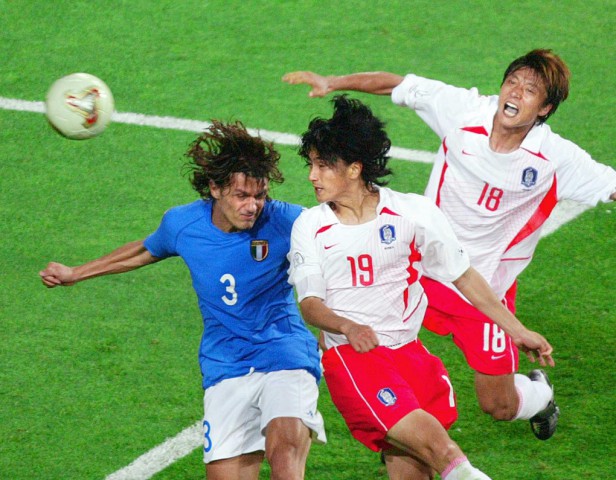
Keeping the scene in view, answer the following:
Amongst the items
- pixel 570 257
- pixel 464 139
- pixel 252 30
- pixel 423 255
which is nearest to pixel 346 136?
pixel 423 255

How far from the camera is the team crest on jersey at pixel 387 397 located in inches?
226

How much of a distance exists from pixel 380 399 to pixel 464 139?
174 cm

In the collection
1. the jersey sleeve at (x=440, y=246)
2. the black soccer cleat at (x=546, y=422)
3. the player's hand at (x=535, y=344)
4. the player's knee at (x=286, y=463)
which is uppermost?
the jersey sleeve at (x=440, y=246)

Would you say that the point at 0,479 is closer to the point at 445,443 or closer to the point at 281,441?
the point at 281,441

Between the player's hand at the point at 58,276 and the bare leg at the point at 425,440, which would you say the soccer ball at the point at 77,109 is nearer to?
the player's hand at the point at 58,276

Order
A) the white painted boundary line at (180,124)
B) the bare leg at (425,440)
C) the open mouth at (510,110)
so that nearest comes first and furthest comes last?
the bare leg at (425,440), the open mouth at (510,110), the white painted boundary line at (180,124)

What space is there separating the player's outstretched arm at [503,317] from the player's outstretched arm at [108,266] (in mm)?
1534

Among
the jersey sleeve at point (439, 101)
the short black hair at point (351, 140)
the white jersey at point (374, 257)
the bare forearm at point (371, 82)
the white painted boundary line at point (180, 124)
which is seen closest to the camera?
the white jersey at point (374, 257)

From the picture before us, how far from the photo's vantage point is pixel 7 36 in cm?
1180

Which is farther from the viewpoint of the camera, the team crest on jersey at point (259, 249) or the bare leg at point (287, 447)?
the team crest on jersey at point (259, 249)

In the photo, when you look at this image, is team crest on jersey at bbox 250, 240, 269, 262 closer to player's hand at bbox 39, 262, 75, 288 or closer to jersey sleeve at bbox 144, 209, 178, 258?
jersey sleeve at bbox 144, 209, 178, 258

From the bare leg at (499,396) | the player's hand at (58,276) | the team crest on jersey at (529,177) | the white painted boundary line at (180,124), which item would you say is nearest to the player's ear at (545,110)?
the team crest on jersey at (529,177)

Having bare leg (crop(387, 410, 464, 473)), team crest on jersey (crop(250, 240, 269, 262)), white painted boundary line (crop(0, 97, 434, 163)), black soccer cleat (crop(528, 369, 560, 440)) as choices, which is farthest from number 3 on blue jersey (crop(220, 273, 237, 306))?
white painted boundary line (crop(0, 97, 434, 163))

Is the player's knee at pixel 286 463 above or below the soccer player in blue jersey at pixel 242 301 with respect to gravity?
below
